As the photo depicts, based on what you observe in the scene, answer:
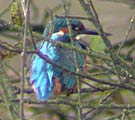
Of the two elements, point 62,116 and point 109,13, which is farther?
point 109,13

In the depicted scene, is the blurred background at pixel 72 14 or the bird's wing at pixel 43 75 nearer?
the bird's wing at pixel 43 75

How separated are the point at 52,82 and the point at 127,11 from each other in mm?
1654

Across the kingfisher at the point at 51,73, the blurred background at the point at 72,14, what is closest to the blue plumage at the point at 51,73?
the kingfisher at the point at 51,73

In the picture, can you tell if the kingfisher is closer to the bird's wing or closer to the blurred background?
the bird's wing

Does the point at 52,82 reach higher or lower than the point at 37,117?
higher

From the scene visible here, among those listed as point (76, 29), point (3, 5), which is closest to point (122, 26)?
point (3, 5)

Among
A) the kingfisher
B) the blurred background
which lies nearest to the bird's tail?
the kingfisher

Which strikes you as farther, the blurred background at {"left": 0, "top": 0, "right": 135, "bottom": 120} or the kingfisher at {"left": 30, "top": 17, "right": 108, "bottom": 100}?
the blurred background at {"left": 0, "top": 0, "right": 135, "bottom": 120}

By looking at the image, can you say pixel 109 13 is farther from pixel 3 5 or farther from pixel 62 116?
pixel 62 116

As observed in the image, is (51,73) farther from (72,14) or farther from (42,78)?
(72,14)

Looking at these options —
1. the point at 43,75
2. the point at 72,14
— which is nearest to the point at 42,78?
the point at 43,75

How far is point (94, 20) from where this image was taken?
1.80 m

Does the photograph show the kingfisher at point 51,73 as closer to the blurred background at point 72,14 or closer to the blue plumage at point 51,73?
the blue plumage at point 51,73

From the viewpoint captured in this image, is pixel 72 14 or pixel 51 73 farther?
pixel 72 14
